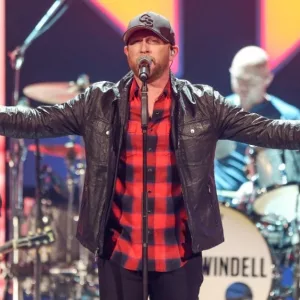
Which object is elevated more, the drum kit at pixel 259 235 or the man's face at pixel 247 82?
the man's face at pixel 247 82

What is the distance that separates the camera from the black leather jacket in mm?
2473

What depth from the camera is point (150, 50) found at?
244cm

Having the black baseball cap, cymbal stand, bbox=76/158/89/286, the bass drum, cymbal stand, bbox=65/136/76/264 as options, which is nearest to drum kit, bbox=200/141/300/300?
Answer: the bass drum

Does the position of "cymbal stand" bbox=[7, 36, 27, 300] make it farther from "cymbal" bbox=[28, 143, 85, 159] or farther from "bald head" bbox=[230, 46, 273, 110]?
"bald head" bbox=[230, 46, 273, 110]

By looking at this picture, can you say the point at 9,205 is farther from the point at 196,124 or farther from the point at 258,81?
the point at 196,124

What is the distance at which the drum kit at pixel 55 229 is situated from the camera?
476 cm

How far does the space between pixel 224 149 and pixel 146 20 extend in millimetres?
2214

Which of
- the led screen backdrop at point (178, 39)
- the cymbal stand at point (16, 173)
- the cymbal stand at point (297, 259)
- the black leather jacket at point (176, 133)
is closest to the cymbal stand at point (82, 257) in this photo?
the led screen backdrop at point (178, 39)

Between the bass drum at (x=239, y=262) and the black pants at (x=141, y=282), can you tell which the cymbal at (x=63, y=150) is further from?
the black pants at (x=141, y=282)

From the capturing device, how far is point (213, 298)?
14.4 feet

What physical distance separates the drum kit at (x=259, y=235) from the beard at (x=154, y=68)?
82.3 inches

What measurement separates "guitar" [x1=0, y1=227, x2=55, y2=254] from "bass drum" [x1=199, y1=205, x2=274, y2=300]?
105 centimetres

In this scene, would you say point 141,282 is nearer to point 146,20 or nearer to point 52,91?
point 146,20

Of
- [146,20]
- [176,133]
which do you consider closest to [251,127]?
[176,133]
